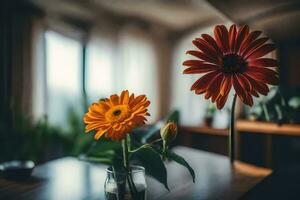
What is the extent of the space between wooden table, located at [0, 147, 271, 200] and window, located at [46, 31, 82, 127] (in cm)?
293

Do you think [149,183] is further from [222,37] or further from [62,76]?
[62,76]

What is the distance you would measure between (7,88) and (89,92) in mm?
1292

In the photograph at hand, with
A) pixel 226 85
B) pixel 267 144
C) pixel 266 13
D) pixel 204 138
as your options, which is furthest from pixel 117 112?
pixel 204 138

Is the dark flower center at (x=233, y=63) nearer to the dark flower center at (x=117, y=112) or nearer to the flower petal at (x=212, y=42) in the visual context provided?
the flower petal at (x=212, y=42)

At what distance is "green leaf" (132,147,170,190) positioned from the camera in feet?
2.68

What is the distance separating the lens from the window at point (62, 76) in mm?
4227

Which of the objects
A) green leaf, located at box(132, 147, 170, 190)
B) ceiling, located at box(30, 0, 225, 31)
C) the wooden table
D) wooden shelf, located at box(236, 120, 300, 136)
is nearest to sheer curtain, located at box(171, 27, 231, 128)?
ceiling, located at box(30, 0, 225, 31)

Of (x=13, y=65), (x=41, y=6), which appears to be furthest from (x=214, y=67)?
(x=41, y=6)

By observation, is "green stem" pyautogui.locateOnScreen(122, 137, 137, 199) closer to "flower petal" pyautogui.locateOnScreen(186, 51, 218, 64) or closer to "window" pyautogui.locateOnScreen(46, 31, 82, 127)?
"flower petal" pyautogui.locateOnScreen(186, 51, 218, 64)

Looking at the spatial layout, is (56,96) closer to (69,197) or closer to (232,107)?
(69,197)

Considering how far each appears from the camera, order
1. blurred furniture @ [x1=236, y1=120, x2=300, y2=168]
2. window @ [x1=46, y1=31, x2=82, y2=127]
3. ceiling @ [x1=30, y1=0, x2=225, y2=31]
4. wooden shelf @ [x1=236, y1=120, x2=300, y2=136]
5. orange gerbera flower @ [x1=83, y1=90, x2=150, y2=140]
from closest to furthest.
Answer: orange gerbera flower @ [x1=83, y1=90, x2=150, y2=140], wooden shelf @ [x1=236, y1=120, x2=300, y2=136], blurred furniture @ [x1=236, y1=120, x2=300, y2=168], ceiling @ [x1=30, y1=0, x2=225, y2=31], window @ [x1=46, y1=31, x2=82, y2=127]

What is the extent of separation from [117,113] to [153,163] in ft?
0.82

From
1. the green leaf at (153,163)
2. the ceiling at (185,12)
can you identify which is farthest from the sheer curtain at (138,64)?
the green leaf at (153,163)

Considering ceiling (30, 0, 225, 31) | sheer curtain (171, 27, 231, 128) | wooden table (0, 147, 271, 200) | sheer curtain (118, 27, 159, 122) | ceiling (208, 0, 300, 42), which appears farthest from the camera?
sheer curtain (171, 27, 231, 128)
